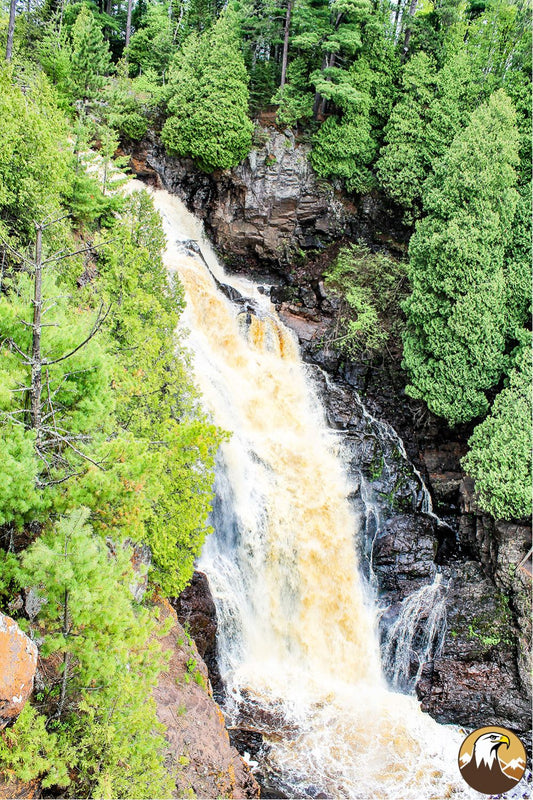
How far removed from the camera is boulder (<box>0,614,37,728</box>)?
5.02m

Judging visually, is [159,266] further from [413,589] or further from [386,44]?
[386,44]

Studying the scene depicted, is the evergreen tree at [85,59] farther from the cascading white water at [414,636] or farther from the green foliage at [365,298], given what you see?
the cascading white water at [414,636]

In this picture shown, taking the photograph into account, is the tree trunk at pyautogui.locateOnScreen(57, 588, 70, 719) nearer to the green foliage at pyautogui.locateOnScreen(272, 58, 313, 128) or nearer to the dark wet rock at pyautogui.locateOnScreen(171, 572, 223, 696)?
the dark wet rock at pyautogui.locateOnScreen(171, 572, 223, 696)

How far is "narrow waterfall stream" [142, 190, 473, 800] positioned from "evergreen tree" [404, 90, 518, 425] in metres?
4.10

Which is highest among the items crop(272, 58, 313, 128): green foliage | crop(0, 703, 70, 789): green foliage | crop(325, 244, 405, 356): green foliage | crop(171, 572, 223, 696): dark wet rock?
crop(272, 58, 313, 128): green foliage

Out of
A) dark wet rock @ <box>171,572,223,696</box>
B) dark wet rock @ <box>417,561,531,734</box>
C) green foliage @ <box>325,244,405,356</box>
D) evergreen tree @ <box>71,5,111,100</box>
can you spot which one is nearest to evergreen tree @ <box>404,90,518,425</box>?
green foliage @ <box>325,244,405,356</box>

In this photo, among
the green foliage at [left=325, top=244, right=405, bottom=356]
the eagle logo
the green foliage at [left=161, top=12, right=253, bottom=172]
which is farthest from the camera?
the green foliage at [left=161, top=12, right=253, bottom=172]

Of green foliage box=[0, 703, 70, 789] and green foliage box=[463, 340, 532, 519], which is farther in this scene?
green foliage box=[463, 340, 532, 519]

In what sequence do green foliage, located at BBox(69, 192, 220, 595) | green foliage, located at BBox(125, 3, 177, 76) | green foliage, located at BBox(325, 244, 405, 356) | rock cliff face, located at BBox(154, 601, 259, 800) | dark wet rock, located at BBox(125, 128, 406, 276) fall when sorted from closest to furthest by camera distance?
rock cliff face, located at BBox(154, 601, 259, 800), green foliage, located at BBox(69, 192, 220, 595), green foliage, located at BBox(325, 244, 405, 356), dark wet rock, located at BBox(125, 128, 406, 276), green foliage, located at BBox(125, 3, 177, 76)

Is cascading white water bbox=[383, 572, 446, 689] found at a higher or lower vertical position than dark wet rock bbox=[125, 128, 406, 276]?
lower

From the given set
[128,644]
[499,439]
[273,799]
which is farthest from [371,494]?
[128,644]

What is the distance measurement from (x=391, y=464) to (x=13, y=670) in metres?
13.1

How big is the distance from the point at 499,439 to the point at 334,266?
30.5 ft

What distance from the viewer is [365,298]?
18891 millimetres
